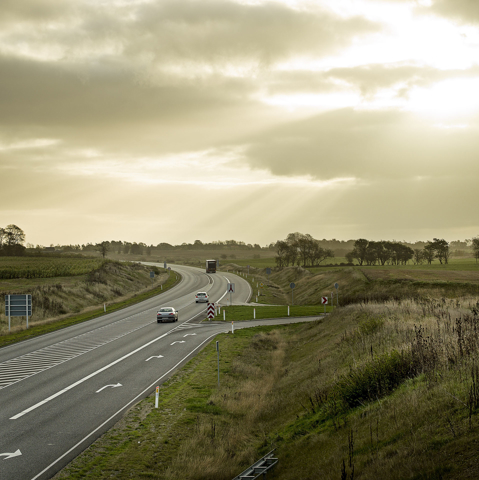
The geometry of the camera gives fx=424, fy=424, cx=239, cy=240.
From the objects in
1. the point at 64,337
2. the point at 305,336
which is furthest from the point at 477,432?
the point at 64,337

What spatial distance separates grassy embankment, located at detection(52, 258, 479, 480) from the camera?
28.6 feet

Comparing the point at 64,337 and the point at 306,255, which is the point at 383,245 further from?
the point at 64,337

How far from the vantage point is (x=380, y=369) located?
13938 millimetres

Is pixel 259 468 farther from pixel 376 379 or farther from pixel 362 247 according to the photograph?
pixel 362 247

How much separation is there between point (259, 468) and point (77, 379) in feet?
45.5

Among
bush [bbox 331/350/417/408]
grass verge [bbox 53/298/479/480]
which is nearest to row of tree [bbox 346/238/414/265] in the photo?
grass verge [bbox 53/298/479/480]

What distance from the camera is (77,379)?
2178cm

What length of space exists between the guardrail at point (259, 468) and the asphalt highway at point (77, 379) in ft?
17.6

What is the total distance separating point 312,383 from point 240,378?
6.12 meters

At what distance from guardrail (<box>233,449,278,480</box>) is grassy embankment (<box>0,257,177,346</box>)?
91.0ft

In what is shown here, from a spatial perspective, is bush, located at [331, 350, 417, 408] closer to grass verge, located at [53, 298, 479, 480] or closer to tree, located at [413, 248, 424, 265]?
grass verge, located at [53, 298, 479, 480]

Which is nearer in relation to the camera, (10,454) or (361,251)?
(10,454)

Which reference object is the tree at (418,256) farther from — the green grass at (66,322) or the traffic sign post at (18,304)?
the traffic sign post at (18,304)

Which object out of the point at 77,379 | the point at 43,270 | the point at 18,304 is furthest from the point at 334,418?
the point at 43,270
